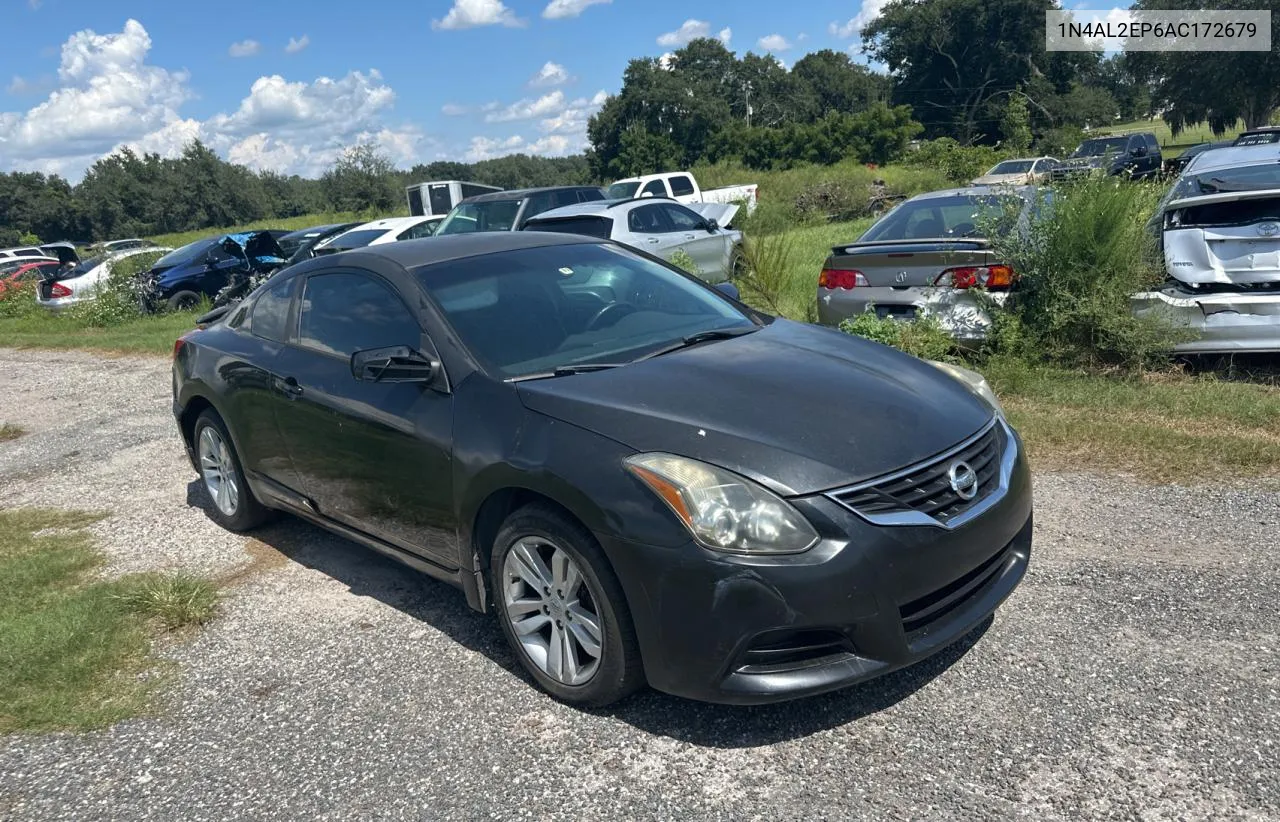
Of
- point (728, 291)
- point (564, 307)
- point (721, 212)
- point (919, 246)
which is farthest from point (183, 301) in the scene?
point (564, 307)

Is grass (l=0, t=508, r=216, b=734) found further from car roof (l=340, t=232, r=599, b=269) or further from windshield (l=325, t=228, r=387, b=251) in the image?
windshield (l=325, t=228, r=387, b=251)

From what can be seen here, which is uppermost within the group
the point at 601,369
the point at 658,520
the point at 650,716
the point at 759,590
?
the point at 601,369

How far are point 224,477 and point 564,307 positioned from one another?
8.84ft

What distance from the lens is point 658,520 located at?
118 inches

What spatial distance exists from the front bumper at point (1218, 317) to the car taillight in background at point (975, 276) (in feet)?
3.16

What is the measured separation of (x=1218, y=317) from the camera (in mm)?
6773

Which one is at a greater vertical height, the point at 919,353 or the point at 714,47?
the point at 714,47

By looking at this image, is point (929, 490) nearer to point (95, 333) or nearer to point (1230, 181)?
point (1230, 181)

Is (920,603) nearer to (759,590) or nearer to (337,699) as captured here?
(759,590)

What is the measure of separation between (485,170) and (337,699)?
97.6 meters

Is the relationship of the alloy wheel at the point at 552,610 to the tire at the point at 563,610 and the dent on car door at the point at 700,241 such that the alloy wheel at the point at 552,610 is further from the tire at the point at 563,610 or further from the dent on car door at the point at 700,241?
the dent on car door at the point at 700,241

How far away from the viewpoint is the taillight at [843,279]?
7859mm

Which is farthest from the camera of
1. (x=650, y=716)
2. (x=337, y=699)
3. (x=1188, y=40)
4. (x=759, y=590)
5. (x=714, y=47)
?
(x=714, y=47)

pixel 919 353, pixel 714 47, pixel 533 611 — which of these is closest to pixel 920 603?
pixel 533 611
